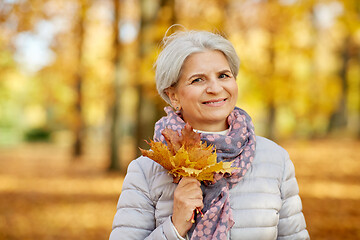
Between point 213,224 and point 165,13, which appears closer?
point 213,224

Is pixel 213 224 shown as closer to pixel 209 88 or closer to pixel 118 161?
pixel 209 88

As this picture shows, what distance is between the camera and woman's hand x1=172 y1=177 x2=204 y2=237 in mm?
1871

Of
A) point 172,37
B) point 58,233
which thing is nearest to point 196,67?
point 172,37

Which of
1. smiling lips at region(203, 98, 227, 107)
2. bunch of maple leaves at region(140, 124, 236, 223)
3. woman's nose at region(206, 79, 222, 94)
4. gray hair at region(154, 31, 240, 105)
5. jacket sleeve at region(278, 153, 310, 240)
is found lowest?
jacket sleeve at region(278, 153, 310, 240)

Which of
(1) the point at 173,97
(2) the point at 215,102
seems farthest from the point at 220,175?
(1) the point at 173,97

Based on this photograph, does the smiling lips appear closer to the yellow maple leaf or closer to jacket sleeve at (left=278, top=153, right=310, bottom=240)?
the yellow maple leaf

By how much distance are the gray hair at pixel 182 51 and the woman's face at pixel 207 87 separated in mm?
34

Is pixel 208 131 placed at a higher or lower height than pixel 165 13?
lower

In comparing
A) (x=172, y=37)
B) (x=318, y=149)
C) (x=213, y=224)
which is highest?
(x=172, y=37)

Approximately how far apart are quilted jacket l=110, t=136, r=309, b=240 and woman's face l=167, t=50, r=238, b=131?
320 millimetres

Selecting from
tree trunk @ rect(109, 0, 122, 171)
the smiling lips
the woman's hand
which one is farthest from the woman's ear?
tree trunk @ rect(109, 0, 122, 171)

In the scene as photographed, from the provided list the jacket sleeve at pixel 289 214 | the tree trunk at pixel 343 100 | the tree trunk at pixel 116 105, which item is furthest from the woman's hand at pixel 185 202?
the tree trunk at pixel 343 100

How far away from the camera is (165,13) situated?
8.30 metres

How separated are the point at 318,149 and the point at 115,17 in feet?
33.7
